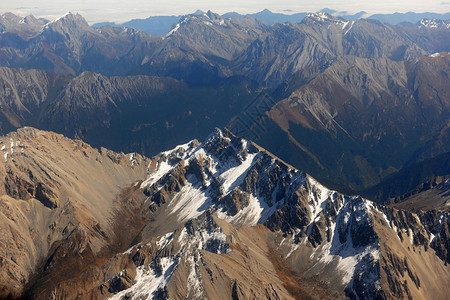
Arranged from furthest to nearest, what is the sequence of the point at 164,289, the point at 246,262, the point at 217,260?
the point at 246,262
the point at 217,260
the point at 164,289

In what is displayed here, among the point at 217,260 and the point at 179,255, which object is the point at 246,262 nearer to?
the point at 217,260

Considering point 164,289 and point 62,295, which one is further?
point 62,295

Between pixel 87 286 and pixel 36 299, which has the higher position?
pixel 87 286

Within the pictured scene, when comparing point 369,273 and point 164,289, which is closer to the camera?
point 164,289

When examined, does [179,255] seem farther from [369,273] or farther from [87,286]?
[369,273]

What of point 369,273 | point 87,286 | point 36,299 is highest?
point 369,273

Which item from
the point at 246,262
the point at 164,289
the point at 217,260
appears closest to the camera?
the point at 164,289

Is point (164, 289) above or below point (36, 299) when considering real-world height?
above

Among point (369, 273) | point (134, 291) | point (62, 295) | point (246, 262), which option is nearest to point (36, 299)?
point (62, 295)

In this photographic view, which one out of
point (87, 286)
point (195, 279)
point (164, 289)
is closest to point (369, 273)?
point (195, 279)
